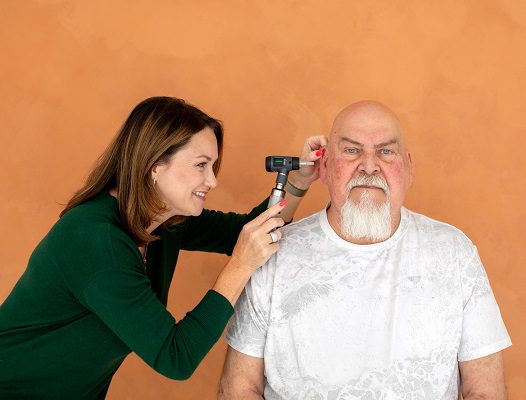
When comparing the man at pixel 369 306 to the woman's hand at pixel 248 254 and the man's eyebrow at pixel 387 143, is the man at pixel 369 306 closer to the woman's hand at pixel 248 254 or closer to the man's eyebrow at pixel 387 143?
the man's eyebrow at pixel 387 143

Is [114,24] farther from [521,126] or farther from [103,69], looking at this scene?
[521,126]

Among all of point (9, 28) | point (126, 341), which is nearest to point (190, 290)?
point (126, 341)

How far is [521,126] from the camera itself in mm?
2727

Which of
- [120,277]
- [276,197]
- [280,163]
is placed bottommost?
[120,277]

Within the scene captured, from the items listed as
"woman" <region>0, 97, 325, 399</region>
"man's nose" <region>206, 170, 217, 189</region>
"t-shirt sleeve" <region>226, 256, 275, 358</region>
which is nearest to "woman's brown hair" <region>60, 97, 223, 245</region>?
"woman" <region>0, 97, 325, 399</region>

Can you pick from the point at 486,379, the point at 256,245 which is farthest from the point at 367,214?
the point at 486,379

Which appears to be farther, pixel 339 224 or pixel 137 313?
pixel 339 224

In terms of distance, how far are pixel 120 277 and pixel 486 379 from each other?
106cm

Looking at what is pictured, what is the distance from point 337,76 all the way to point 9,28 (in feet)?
4.41

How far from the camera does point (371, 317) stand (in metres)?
2.04

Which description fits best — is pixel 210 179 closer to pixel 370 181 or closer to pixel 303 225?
pixel 303 225

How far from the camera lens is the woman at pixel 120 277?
1818 mm

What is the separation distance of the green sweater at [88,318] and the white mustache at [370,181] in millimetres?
522

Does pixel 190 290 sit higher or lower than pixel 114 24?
lower
